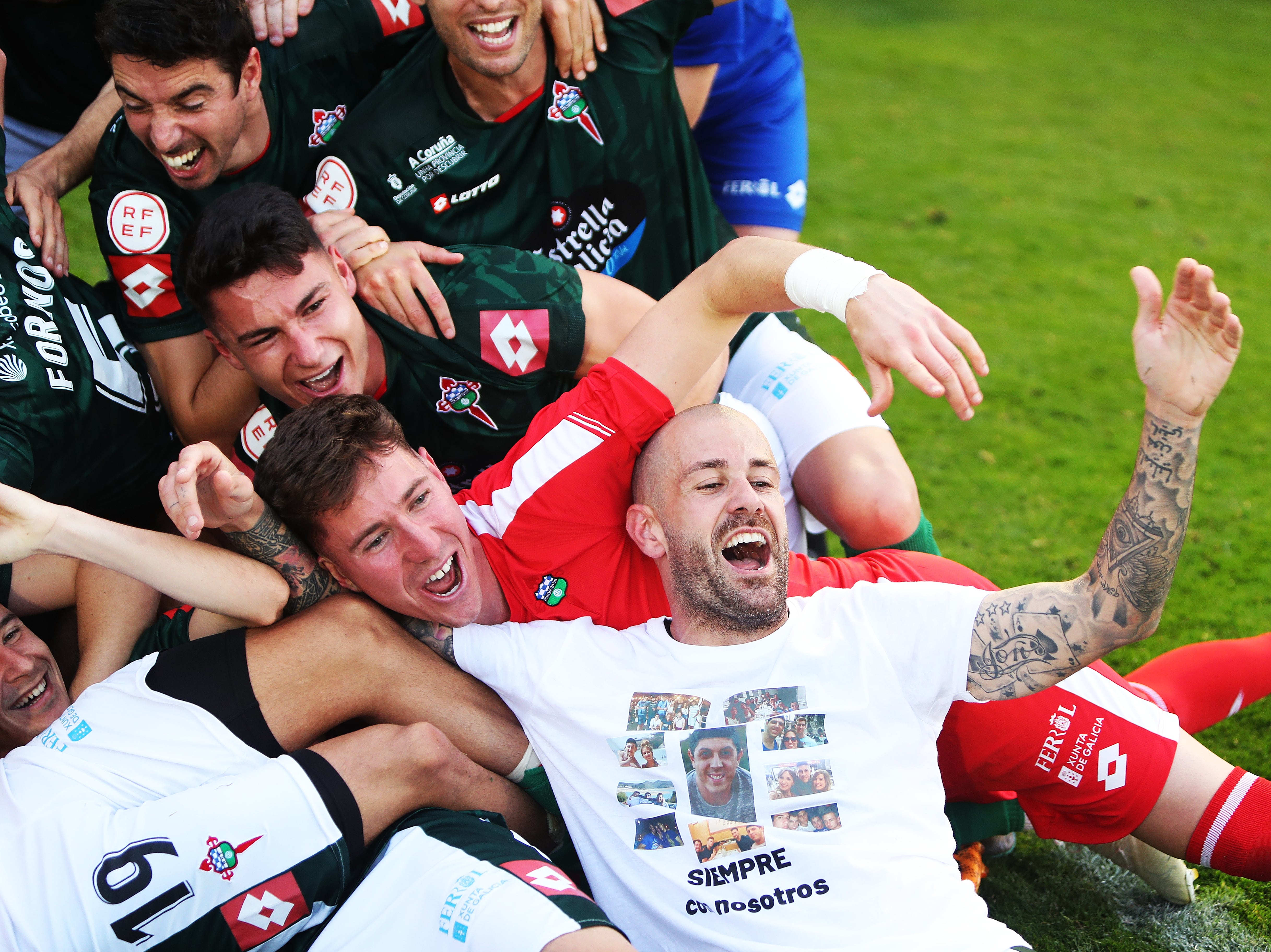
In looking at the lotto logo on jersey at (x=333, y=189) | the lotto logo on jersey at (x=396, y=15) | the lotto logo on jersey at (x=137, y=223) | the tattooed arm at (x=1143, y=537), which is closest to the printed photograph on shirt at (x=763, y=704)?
the tattooed arm at (x=1143, y=537)

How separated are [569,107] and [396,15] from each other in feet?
2.32

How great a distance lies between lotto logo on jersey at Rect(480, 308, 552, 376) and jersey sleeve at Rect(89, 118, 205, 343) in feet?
3.05

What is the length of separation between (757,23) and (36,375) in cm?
296

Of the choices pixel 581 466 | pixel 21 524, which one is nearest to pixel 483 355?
pixel 581 466

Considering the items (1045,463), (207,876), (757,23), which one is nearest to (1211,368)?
(207,876)

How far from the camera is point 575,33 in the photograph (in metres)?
3.50

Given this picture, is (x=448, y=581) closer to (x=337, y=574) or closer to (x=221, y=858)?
(x=337, y=574)

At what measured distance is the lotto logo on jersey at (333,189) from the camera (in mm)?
3494

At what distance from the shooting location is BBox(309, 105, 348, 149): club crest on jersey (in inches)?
141

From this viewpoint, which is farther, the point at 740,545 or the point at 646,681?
the point at 740,545

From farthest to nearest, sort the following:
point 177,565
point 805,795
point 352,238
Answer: point 352,238 < point 177,565 < point 805,795

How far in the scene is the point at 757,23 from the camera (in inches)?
167

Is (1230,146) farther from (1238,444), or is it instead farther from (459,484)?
(459,484)

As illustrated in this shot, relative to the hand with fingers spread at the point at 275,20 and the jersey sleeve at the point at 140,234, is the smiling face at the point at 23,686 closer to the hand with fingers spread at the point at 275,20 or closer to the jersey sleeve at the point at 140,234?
the jersey sleeve at the point at 140,234
